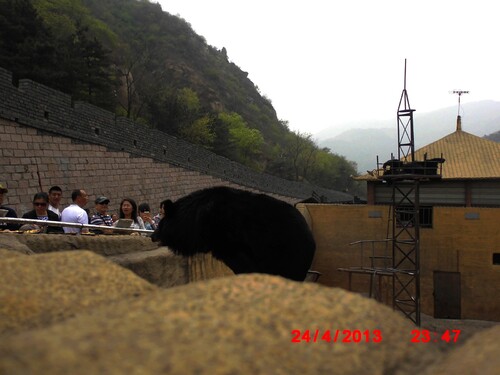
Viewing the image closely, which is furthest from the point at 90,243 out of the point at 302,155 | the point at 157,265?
the point at 302,155

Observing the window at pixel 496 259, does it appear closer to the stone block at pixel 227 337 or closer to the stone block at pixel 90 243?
the stone block at pixel 90 243

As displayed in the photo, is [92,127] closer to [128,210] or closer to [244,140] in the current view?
[128,210]

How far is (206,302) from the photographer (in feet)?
4.06

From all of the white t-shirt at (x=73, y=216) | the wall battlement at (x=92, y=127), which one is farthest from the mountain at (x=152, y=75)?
the white t-shirt at (x=73, y=216)

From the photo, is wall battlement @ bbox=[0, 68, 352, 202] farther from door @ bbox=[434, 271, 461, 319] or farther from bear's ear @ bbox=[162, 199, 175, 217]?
door @ bbox=[434, 271, 461, 319]

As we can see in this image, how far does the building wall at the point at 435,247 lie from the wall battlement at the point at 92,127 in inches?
326

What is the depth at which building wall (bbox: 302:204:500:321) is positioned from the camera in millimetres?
15250

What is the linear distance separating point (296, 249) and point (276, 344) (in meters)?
2.81

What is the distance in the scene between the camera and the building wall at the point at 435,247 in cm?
1525

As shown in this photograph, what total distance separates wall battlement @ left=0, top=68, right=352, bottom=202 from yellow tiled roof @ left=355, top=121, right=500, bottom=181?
392 inches

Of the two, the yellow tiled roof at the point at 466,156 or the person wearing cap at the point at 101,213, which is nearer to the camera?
the person wearing cap at the point at 101,213

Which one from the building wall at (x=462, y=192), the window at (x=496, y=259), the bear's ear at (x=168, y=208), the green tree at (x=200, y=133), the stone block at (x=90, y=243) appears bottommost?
the window at (x=496, y=259)

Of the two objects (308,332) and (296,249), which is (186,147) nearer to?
(296,249)

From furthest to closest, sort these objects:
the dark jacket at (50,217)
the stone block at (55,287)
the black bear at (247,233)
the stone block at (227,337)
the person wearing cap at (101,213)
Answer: the person wearing cap at (101,213) < the dark jacket at (50,217) < the black bear at (247,233) < the stone block at (55,287) < the stone block at (227,337)
